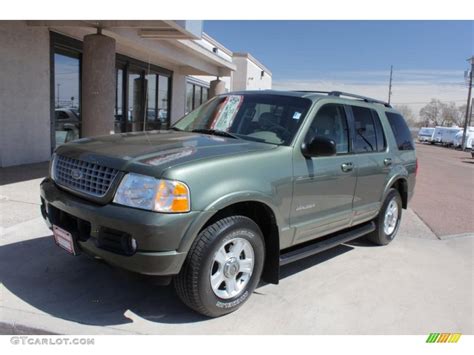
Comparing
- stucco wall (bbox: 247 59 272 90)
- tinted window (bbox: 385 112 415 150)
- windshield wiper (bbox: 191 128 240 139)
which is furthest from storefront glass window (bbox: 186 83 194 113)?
windshield wiper (bbox: 191 128 240 139)

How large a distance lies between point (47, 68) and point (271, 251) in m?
8.37

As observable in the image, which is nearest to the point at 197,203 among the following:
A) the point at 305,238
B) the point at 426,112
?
the point at 305,238

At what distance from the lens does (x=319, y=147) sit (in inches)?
153

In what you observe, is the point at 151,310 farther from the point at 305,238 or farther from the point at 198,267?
the point at 305,238

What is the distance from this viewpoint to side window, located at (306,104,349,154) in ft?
14.2

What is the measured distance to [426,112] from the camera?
3706 inches

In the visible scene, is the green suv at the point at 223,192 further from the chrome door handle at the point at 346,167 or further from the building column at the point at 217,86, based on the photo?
the building column at the point at 217,86

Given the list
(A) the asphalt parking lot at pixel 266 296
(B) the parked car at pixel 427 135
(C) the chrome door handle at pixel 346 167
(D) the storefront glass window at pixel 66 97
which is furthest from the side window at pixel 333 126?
(B) the parked car at pixel 427 135

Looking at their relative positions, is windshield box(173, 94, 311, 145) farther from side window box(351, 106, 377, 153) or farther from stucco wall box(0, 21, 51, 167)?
stucco wall box(0, 21, 51, 167)

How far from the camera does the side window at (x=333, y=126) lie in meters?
4.32

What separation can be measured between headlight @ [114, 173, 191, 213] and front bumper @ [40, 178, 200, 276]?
0.05m

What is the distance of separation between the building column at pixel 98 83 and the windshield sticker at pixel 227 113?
5.71 metres
